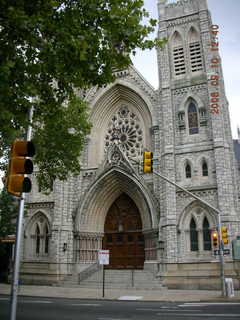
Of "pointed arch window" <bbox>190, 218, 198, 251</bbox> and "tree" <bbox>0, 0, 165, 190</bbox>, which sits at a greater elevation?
"tree" <bbox>0, 0, 165, 190</bbox>

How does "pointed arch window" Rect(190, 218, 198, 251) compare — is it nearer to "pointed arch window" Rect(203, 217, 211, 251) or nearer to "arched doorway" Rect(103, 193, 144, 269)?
"pointed arch window" Rect(203, 217, 211, 251)

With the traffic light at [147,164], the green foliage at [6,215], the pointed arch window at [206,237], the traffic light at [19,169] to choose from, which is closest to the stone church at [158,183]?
the pointed arch window at [206,237]

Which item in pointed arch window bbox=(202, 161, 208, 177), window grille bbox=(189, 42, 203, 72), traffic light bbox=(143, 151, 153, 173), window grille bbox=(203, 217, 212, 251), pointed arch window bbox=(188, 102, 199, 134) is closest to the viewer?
traffic light bbox=(143, 151, 153, 173)

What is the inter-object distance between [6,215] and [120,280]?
404 inches

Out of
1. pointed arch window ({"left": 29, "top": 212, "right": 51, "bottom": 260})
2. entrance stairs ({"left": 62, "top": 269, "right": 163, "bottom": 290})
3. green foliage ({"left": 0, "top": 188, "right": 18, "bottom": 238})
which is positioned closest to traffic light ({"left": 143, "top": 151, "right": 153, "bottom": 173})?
entrance stairs ({"left": 62, "top": 269, "right": 163, "bottom": 290})

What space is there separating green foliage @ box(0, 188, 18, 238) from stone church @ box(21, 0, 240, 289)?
1.50 metres

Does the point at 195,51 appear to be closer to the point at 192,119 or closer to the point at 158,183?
the point at 192,119

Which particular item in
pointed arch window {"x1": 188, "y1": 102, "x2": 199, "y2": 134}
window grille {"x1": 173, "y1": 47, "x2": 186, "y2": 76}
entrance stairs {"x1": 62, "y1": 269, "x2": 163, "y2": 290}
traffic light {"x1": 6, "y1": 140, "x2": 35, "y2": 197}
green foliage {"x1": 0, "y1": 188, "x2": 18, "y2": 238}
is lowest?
entrance stairs {"x1": 62, "y1": 269, "x2": 163, "y2": 290}

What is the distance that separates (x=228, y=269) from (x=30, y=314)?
45.2 ft

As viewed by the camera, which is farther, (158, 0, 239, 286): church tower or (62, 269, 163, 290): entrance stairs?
(158, 0, 239, 286): church tower

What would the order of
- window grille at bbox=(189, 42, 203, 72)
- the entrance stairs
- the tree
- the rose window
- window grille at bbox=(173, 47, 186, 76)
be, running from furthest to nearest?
1. the rose window
2. window grille at bbox=(173, 47, 186, 76)
3. window grille at bbox=(189, 42, 203, 72)
4. the entrance stairs
5. the tree

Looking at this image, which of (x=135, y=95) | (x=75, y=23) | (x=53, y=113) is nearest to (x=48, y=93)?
(x=53, y=113)

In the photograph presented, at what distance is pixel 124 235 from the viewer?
27.2 metres

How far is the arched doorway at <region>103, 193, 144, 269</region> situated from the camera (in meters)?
26.3
